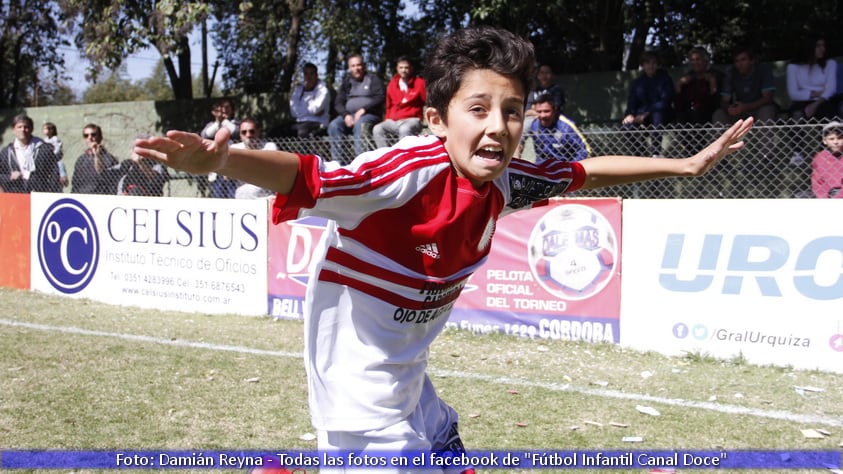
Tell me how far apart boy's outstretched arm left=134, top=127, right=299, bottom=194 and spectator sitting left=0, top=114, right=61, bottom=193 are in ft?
40.2

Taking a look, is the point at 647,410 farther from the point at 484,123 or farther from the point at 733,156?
the point at 733,156

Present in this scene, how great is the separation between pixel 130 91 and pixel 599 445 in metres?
73.9

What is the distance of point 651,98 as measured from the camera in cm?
1114

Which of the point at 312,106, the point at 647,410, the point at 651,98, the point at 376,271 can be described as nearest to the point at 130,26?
the point at 312,106

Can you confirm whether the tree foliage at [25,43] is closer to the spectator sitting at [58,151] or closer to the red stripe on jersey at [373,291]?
the spectator sitting at [58,151]

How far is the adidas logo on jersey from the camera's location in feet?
9.32

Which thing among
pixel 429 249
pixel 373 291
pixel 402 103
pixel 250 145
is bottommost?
pixel 373 291

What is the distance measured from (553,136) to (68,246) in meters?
6.59

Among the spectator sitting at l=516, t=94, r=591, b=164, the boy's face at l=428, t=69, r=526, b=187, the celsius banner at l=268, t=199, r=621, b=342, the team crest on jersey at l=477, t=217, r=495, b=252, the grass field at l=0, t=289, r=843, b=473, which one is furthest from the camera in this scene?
the spectator sitting at l=516, t=94, r=591, b=164

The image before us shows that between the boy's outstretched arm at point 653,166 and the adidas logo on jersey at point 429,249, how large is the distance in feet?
3.34

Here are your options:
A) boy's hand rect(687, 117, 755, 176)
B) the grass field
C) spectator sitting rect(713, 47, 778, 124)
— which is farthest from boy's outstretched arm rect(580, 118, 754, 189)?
spectator sitting rect(713, 47, 778, 124)

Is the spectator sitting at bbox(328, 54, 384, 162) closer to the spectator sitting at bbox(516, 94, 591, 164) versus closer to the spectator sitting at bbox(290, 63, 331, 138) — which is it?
the spectator sitting at bbox(290, 63, 331, 138)

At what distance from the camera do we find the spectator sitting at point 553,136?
970 centimetres

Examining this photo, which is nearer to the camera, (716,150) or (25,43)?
(716,150)
